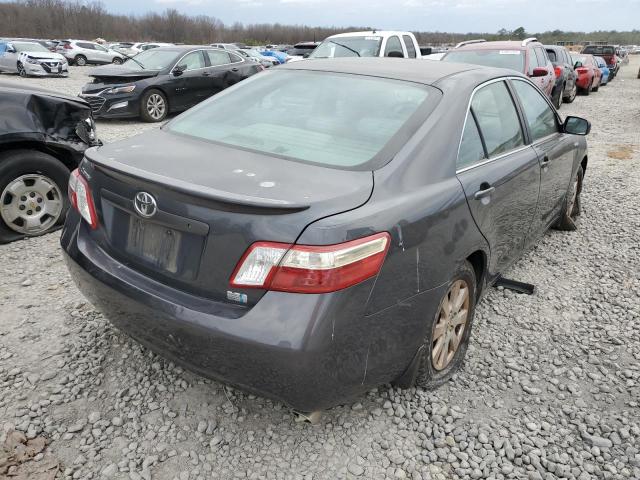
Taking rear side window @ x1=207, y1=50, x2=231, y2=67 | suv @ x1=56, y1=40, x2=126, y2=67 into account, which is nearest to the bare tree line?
suv @ x1=56, y1=40, x2=126, y2=67

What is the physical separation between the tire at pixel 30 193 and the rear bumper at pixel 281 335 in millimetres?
2371

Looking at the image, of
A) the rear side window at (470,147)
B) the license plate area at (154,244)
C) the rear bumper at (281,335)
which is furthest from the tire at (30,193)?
the rear side window at (470,147)

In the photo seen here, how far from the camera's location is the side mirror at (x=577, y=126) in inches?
156

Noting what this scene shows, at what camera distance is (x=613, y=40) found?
304ft

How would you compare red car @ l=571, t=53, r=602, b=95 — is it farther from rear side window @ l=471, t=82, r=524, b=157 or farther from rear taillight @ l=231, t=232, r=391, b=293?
rear taillight @ l=231, t=232, r=391, b=293

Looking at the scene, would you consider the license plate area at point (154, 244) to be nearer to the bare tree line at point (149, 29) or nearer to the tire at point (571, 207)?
the tire at point (571, 207)

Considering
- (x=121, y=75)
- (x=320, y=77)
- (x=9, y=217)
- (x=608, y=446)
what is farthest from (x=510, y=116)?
(x=121, y=75)

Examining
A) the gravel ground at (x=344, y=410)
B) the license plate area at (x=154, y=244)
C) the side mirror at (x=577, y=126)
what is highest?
the side mirror at (x=577, y=126)

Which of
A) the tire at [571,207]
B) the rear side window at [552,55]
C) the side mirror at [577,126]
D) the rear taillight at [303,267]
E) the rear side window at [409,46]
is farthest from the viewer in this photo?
the rear side window at [552,55]

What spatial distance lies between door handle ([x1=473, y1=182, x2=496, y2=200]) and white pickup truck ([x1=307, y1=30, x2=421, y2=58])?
28.6 ft

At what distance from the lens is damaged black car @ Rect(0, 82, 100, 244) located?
161 inches

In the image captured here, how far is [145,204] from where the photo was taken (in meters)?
2.02

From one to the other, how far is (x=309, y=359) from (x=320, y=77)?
1.76 m

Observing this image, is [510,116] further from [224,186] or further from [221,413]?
[221,413]
